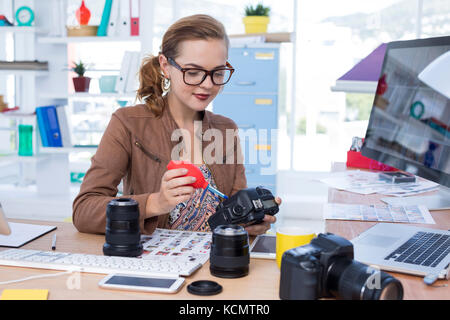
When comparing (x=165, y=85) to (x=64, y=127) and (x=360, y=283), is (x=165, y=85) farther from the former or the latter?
(x=64, y=127)

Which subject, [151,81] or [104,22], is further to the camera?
[104,22]

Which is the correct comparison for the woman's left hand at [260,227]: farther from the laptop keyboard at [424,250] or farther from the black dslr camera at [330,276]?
the black dslr camera at [330,276]

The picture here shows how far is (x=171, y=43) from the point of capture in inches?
65.4

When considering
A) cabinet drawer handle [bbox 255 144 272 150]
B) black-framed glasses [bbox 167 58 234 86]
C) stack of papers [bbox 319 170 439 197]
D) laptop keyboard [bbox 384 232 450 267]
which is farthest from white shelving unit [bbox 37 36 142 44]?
laptop keyboard [bbox 384 232 450 267]

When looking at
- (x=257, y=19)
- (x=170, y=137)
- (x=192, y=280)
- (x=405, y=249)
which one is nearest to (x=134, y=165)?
(x=170, y=137)

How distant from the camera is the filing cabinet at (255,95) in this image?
391 cm

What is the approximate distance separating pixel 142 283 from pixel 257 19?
11.1 ft

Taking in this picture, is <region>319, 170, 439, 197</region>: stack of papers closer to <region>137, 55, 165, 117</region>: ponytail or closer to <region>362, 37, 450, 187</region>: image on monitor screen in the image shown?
<region>362, 37, 450, 187</region>: image on monitor screen

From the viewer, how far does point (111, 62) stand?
4336mm

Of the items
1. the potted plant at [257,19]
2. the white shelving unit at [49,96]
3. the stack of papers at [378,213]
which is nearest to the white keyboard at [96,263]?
the stack of papers at [378,213]

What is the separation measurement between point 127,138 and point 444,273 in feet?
3.28

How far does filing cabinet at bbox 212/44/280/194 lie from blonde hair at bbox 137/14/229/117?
7.00 feet
